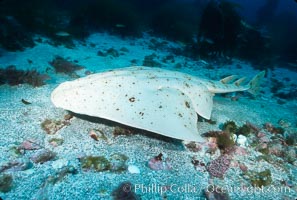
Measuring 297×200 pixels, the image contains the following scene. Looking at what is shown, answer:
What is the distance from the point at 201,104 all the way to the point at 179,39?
14295 mm

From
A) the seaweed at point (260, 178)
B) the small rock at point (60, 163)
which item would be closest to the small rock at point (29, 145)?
the small rock at point (60, 163)

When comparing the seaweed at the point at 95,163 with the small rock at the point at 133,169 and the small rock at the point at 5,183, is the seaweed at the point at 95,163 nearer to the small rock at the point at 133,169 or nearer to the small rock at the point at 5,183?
the small rock at the point at 133,169

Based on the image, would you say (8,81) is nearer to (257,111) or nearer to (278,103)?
(257,111)

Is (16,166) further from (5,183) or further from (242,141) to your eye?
(242,141)

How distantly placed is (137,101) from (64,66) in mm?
5380

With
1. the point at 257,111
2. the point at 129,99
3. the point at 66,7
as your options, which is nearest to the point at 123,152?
the point at 129,99

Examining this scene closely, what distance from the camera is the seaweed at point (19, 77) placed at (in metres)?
6.41

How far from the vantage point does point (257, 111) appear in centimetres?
727

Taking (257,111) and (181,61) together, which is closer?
(257,111)

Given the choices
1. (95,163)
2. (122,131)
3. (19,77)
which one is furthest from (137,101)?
(19,77)

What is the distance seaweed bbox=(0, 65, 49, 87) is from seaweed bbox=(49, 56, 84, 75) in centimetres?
128

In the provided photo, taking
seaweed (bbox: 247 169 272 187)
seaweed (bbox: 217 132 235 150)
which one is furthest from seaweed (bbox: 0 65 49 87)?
seaweed (bbox: 247 169 272 187)

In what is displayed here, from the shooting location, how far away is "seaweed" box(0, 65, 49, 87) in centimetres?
641

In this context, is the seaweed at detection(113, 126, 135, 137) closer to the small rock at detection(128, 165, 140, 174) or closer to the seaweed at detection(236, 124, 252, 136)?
the small rock at detection(128, 165, 140, 174)
